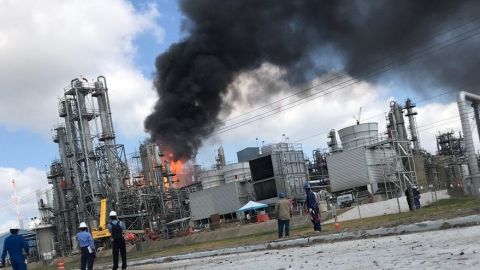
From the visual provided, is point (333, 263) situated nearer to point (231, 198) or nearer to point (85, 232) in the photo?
point (85, 232)

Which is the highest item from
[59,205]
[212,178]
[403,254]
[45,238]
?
[212,178]

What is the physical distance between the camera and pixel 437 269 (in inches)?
266

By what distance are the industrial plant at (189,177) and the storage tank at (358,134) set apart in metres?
0.11

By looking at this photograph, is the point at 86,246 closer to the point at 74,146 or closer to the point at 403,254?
the point at 403,254

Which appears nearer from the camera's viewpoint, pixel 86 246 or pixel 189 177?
pixel 86 246

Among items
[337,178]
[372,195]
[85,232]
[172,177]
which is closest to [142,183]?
[172,177]

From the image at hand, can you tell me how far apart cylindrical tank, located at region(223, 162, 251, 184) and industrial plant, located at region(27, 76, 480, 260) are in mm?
126

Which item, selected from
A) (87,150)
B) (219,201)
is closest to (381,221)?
(219,201)

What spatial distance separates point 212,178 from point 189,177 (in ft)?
19.0

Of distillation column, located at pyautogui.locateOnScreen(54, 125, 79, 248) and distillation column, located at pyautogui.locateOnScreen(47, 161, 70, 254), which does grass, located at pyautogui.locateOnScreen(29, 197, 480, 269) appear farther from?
distillation column, located at pyautogui.locateOnScreen(47, 161, 70, 254)

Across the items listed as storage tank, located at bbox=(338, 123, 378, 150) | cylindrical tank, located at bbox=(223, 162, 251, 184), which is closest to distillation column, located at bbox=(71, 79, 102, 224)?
cylindrical tank, located at bbox=(223, 162, 251, 184)

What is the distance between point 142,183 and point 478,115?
42.2 m

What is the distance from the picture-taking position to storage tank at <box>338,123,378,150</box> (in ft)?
193

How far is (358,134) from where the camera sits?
59.1 m
